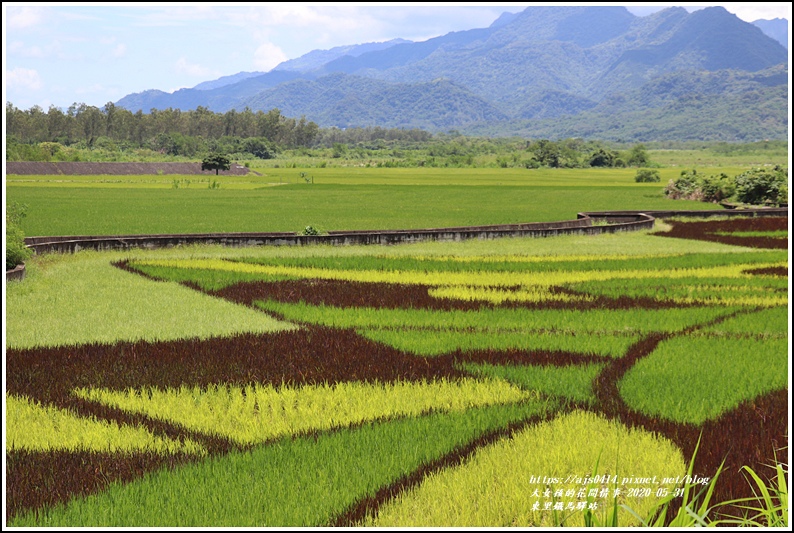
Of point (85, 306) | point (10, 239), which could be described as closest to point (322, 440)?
point (85, 306)

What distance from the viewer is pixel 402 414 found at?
8094mm

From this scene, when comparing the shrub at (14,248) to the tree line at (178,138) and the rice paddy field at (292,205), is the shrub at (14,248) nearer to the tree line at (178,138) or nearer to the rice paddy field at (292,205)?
the rice paddy field at (292,205)

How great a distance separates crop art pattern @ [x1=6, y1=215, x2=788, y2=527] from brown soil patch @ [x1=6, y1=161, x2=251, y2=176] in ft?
267

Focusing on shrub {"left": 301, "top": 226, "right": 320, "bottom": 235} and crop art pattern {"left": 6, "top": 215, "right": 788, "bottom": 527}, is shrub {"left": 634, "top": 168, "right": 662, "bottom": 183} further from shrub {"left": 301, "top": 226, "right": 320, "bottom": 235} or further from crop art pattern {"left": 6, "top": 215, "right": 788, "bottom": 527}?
crop art pattern {"left": 6, "top": 215, "right": 788, "bottom": 527}

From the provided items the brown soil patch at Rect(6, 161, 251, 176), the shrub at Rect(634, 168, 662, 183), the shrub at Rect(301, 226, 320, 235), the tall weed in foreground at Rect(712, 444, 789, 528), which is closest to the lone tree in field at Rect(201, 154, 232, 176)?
the brown soil patch at Rect(6, 161, 251, 176)

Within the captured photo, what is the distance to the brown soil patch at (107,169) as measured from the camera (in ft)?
299

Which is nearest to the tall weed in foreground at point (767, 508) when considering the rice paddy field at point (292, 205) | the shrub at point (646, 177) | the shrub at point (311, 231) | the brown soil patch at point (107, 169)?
the shrub at point (311, 231)

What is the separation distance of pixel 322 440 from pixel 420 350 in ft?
14.9

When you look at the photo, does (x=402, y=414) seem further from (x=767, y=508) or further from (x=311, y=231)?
(x=311, y=231)

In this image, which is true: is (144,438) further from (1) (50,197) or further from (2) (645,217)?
(1) (50,197)

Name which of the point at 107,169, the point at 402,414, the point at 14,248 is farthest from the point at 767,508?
the point at 107,169

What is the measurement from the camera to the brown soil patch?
299 feet

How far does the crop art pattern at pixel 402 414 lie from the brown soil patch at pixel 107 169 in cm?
8124

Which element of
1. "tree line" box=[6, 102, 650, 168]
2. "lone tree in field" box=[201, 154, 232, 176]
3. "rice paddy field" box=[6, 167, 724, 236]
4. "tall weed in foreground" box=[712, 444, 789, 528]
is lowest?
"rice paddy field" box=[6, 167, 724, 236]
